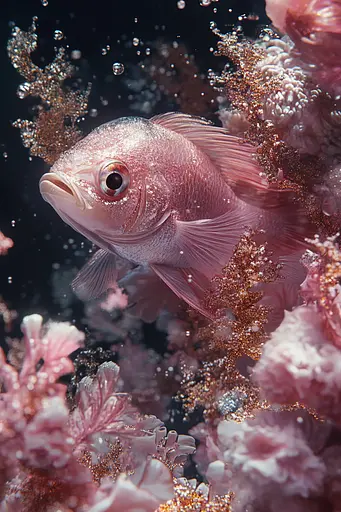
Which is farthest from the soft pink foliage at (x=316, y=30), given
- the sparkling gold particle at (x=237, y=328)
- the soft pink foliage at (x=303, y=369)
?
the soft pink foliage at (x=303, y=369)

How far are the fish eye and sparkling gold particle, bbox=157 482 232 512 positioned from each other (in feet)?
4.94

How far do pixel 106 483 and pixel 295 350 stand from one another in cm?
85

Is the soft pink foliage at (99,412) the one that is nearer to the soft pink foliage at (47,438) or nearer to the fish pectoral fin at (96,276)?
the soft pink foliage at (47,438)

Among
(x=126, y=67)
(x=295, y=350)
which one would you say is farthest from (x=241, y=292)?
(x=126, y=67)

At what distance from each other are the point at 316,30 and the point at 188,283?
1.47m

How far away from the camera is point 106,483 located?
156 centimetres

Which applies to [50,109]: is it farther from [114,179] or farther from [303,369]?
[303,369]

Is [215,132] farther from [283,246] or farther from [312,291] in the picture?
[312,291]

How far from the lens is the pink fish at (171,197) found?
92.3 inches

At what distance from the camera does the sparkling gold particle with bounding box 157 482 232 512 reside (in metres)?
1.70

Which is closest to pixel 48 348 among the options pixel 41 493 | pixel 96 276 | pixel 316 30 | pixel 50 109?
pixel 41 493

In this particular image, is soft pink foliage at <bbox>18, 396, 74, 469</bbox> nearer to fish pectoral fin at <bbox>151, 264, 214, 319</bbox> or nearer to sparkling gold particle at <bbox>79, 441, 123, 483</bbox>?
sparkling gold particle at <bbox>79, 441, 123, 483</bbox>

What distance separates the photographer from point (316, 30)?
6.01 ft

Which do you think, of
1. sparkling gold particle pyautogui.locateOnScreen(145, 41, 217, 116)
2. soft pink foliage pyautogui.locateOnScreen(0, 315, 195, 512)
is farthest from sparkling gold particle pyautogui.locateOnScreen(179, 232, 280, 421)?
sparkling gold particle pyautogui.locateOnScreen(145, 41, 217, 116)
